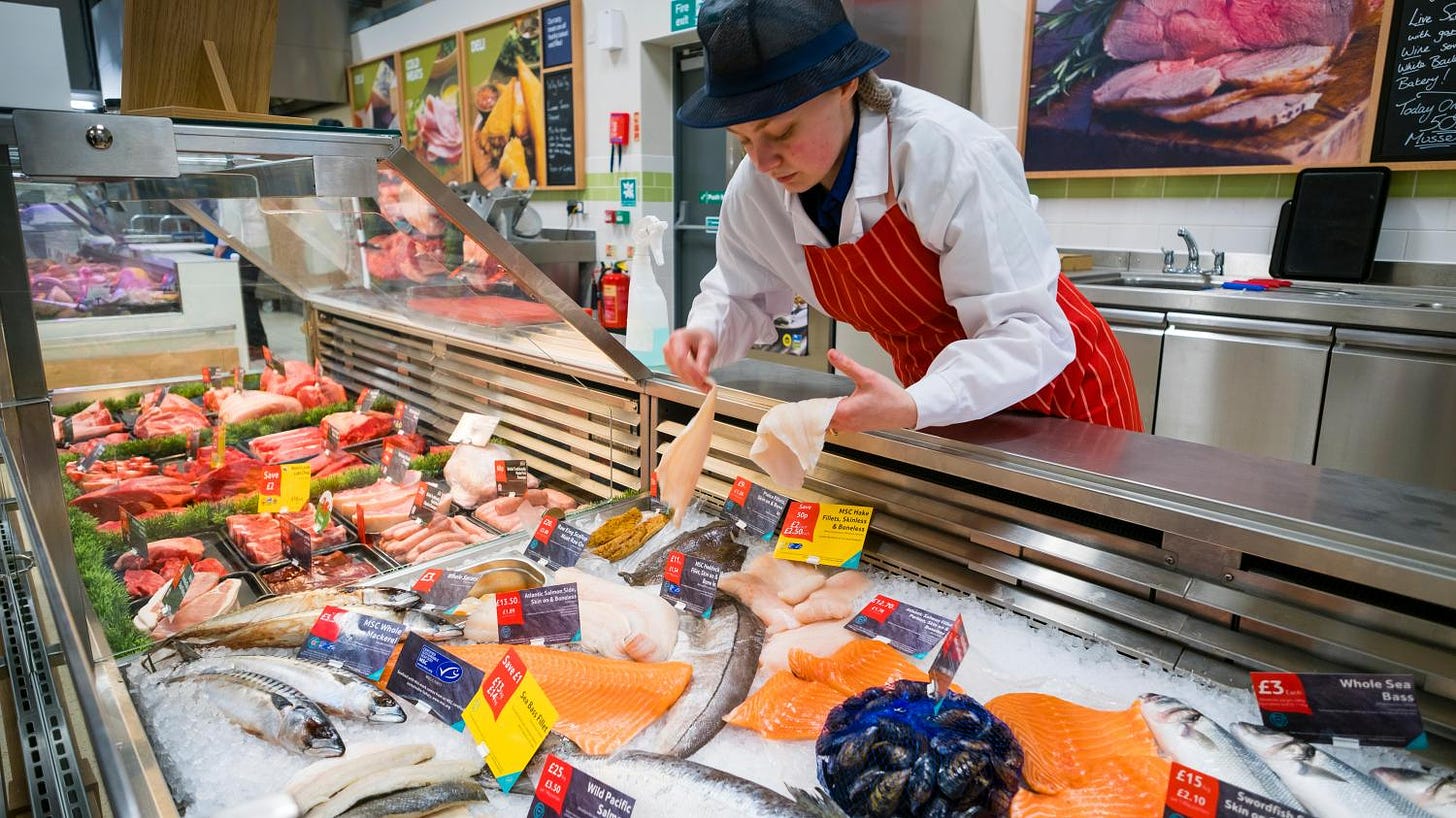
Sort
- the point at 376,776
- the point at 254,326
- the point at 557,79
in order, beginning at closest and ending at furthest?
the point at 376,776
the point at 254,326
the point at 557,79

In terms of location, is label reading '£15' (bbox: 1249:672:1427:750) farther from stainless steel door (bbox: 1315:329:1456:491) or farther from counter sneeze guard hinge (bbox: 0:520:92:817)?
stainless steel door (bbox: 1315:329:1456:491)

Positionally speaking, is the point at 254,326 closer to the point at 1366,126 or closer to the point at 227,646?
the point at 227,646

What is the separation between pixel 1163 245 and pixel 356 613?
4030 millimetres

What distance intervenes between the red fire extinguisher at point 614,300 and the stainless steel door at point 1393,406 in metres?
3.27

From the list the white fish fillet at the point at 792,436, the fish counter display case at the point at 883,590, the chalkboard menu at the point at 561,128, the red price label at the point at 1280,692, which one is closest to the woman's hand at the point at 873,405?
the white fish fillet at the point at 792,436

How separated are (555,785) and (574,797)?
3cm

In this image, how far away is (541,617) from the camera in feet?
4.70

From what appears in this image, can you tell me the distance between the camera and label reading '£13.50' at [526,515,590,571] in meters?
1.71

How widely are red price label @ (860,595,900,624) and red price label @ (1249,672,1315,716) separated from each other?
505mm

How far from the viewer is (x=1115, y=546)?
4.24 feet

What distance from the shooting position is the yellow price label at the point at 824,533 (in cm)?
157

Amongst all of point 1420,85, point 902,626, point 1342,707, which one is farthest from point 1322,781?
point 1420,85

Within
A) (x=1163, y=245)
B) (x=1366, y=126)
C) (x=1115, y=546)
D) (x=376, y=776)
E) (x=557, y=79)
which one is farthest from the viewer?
(x=557, y=79)

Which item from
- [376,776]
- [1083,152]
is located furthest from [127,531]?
[1083,152]
